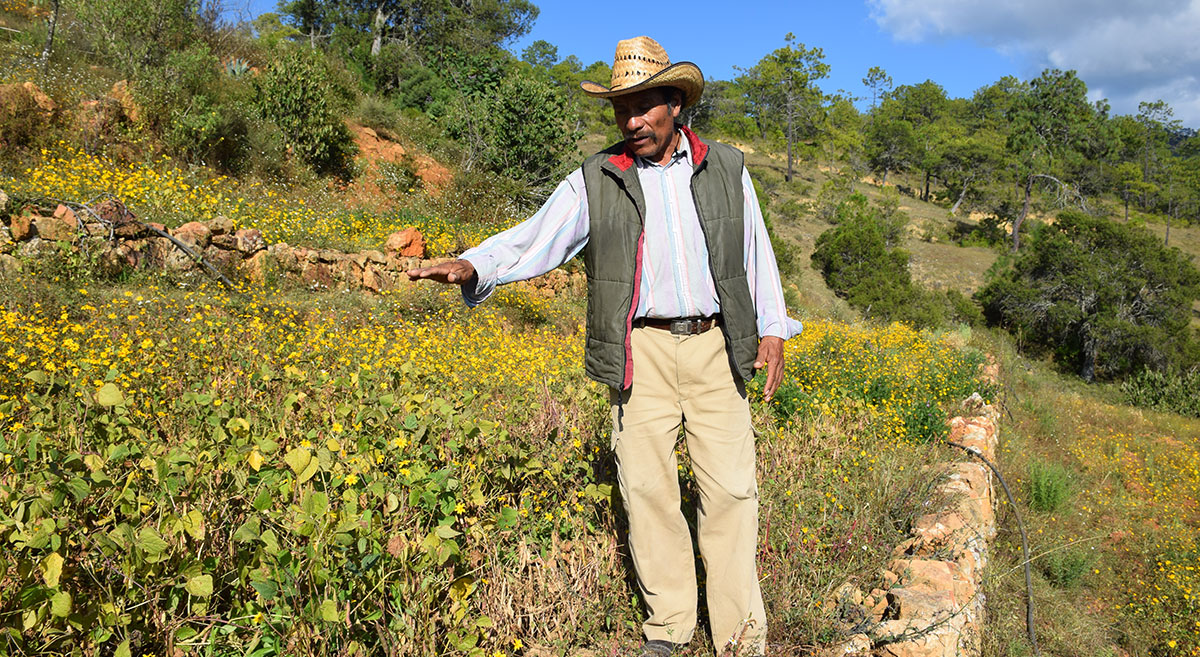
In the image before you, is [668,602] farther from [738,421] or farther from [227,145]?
[227,145]

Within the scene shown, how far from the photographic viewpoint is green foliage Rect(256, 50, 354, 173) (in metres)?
11.9

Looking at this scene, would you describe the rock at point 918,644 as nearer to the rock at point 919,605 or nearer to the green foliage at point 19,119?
the rock at point 919,605

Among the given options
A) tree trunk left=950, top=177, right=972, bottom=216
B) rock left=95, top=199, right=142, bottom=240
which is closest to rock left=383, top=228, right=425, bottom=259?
rock left=95, top=199, right=142, bottom=240

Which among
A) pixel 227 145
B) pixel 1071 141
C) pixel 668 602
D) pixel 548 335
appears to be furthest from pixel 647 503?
pixel 1071 141

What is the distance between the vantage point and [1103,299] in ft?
67.3

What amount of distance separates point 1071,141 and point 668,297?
5259 cm

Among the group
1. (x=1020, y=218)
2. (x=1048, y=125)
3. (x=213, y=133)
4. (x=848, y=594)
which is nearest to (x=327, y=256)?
(x=213, y=133)

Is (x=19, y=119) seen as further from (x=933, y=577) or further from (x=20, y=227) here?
(x=933, y=577)

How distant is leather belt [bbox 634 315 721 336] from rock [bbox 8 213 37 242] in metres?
6.18

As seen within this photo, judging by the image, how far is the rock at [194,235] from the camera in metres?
6.52

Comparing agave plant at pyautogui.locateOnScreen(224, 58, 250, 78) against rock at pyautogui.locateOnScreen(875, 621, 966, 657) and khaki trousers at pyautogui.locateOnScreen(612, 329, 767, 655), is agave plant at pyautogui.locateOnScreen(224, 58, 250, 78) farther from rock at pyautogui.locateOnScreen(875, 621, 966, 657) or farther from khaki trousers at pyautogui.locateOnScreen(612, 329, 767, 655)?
rock at pyautogui.locateOnScreen(875, 621, 966, 657)

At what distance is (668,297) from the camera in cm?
217

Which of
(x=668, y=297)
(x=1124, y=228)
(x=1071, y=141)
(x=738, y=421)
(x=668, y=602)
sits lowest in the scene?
(x=668, y=602)

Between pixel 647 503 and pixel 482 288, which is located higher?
pixel 482 288
